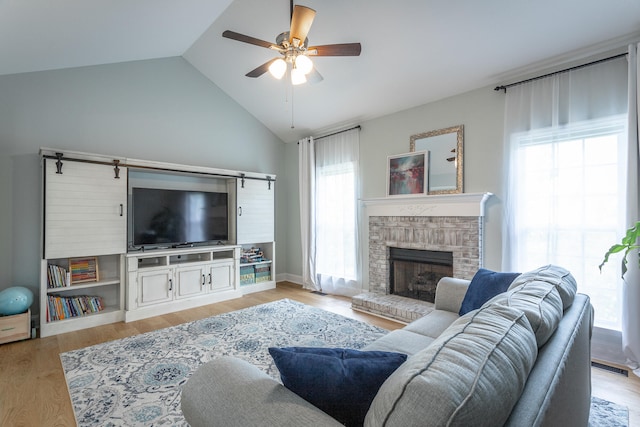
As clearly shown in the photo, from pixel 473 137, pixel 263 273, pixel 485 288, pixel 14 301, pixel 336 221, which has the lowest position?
pixel 263 273

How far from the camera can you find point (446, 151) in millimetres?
3717

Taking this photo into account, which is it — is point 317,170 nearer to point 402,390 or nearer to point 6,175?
point 6,175

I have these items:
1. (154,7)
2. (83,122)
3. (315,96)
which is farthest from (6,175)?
(315,96)

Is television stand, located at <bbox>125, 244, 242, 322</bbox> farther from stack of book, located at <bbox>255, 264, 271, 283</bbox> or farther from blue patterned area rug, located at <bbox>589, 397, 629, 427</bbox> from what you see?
blue patterned area rug, located at <bbox>589, 397, 629, 427</bbox>

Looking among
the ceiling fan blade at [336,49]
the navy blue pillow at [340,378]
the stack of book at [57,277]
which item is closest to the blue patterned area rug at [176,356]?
the stack of book at [57,277]

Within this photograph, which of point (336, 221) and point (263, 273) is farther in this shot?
point (263, 273)

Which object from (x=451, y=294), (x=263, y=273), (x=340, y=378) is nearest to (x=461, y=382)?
(x=340, y=378)

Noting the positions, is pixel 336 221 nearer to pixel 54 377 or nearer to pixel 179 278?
pixel 179 278

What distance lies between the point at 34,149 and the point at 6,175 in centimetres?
38

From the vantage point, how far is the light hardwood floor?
1.97m

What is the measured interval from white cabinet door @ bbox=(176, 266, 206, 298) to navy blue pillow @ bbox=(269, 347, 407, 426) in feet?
11.6

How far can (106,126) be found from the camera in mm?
3930

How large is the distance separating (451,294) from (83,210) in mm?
3853

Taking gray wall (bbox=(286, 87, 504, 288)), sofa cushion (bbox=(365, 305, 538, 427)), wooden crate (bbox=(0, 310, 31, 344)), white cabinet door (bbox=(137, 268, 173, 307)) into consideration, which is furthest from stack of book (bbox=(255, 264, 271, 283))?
sofa cushion (bbox=(365, 305, 538, 427))
